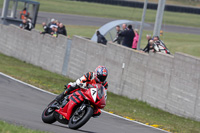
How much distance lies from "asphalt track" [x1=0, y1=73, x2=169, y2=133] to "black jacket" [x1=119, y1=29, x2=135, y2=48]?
4675mm

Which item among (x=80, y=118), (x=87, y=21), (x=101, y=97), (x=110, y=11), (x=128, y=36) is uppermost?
(x=110, y=11)

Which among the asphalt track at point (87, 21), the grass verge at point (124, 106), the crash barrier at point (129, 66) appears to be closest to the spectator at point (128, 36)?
the crash barrier at point (129, 66)

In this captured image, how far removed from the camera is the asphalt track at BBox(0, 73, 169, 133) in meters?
9.54

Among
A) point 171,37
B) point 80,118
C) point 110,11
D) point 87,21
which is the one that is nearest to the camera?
point 80,118

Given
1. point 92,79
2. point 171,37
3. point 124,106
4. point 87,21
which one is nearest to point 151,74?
point 124,106

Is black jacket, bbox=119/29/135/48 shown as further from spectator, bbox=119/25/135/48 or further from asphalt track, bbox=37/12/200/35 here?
asphalt track, bbox=37/12/200/35

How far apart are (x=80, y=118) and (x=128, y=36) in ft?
37.4

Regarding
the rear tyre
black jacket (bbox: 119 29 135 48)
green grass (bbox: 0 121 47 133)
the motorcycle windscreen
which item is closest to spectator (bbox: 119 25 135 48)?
black jacket (bbox: 119 29 135 48)

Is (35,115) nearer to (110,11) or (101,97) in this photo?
(101,97)

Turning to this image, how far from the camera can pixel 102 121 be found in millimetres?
12344

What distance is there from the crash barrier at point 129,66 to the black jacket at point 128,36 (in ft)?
1.81

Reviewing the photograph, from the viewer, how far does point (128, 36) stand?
20.1 metres

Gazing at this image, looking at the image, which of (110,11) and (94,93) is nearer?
(94,93)

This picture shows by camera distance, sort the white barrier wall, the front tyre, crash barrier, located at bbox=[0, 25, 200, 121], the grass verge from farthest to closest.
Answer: crash barrier, located at bbox=[0, 25, 200, 121] → the white barrier wall → the grass verge → the front tyre
